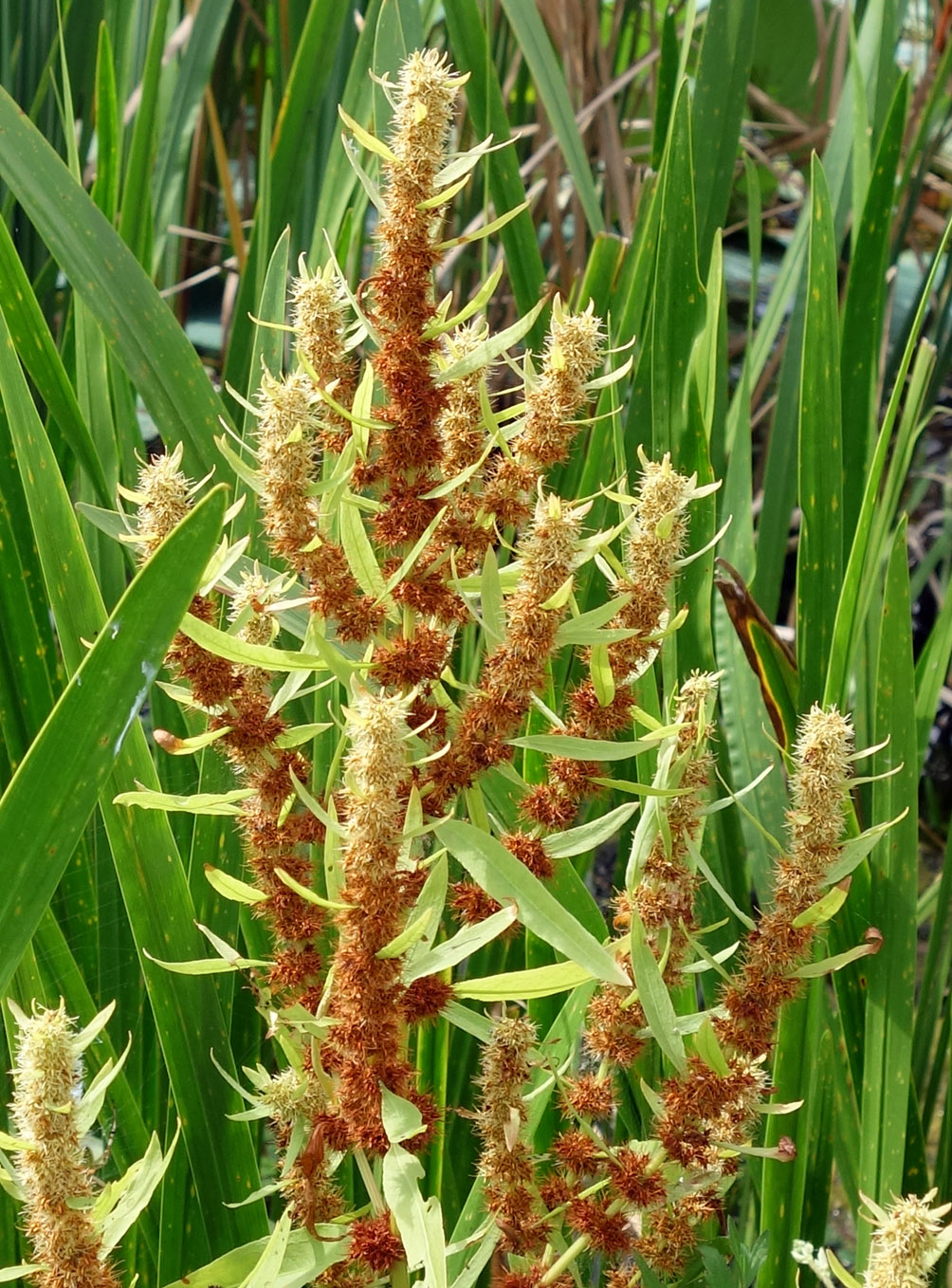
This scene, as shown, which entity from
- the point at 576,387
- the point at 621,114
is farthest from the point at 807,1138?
the point at 621,114

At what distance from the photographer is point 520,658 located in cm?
32

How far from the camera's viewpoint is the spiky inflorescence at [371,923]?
282mm

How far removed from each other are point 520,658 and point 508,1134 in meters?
0.13

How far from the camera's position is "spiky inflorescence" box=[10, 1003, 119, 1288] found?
0.29m

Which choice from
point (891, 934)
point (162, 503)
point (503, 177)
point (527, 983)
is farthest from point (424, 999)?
point (503, 177)

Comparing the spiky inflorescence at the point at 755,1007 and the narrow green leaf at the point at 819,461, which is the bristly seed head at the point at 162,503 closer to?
the spiky inflorescence at the point at 755,1007

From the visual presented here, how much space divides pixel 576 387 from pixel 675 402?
0.74 ft

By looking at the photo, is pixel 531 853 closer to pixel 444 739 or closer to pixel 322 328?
pixel 444 739

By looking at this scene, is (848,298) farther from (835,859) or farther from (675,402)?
(835,859)

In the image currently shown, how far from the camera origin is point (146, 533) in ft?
1.10

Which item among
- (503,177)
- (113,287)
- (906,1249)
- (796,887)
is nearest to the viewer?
(906,1249)

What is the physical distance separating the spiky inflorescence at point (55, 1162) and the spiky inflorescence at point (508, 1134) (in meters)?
0.10

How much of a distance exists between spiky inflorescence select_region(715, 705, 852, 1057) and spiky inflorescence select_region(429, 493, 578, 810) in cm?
8

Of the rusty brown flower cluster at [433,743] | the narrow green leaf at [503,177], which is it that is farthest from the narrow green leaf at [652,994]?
the narrow green leaf at [503,177]
